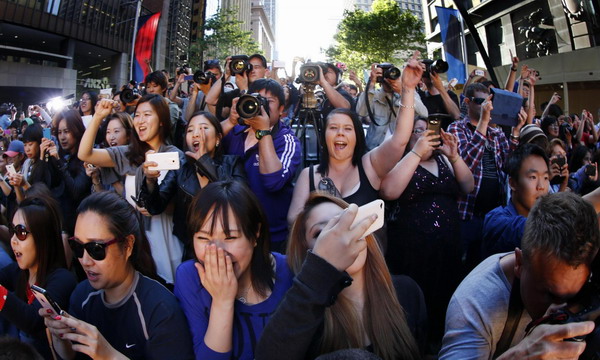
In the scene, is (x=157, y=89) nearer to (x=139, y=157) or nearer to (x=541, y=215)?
(x=139, y=157)

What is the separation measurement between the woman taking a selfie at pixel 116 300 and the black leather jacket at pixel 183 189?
0.61 metres

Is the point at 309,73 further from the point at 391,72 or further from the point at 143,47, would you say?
the point at 143,47

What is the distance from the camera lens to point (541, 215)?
152 centimetres

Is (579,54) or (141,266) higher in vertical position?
(579,54)

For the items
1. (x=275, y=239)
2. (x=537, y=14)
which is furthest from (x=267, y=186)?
(x=537, y=14)

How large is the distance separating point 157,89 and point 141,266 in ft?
11.4

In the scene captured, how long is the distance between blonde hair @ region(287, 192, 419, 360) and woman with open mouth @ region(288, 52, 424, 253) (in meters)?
1.15

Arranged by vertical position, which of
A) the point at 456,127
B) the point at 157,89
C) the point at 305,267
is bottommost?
the point at 305,267

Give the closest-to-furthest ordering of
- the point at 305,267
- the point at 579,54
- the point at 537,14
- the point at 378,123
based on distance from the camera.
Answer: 1. the point at 305,267
2. the point at 378,123
3. the point at 579,54
4. the point at 537,14

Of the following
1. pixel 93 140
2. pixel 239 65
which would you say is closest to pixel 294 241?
pixel 93 140

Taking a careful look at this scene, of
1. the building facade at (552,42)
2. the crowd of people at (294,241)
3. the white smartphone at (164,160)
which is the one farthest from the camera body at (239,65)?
the building facade at (552,42)

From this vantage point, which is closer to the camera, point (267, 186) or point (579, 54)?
point (267, 186)

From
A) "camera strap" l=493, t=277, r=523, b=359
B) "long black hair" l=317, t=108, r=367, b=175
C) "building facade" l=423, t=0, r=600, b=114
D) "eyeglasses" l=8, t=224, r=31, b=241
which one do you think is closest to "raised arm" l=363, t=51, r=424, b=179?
"long black hair" l=317, t=108, r=367, b=175

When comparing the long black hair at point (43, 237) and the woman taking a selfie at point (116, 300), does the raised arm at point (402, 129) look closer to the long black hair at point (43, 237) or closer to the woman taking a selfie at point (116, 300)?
the woman taking a selfie at point (116, 300)
